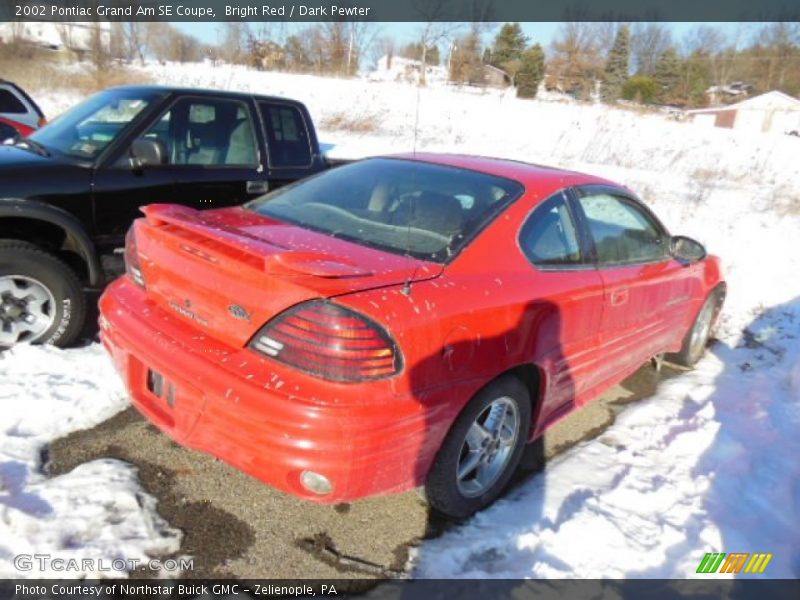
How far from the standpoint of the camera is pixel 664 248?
163 inches

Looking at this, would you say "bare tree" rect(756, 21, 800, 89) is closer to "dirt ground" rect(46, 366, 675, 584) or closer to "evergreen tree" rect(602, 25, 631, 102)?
"evergreen tree" rect(602, 25, 631, 102)

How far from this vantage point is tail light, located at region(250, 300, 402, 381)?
2211mm

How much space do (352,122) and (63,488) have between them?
18295 millimetres

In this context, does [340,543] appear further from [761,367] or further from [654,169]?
[654,169]

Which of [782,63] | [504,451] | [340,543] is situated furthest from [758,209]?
[782,63]

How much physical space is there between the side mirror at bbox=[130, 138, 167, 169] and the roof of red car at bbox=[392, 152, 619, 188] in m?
1.66

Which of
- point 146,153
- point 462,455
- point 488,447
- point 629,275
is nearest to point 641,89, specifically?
point 629,275

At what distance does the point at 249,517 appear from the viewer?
9.01 feet

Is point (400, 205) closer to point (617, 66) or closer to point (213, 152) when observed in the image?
point (213, 152)

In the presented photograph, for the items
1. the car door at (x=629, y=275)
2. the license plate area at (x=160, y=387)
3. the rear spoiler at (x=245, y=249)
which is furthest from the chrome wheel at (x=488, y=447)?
the license plate area at (x=160, y=387)

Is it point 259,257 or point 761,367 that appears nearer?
point 259,257

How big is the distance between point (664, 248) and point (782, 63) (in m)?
33.3

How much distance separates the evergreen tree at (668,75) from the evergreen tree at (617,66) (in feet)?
17.4

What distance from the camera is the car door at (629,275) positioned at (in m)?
3.47
